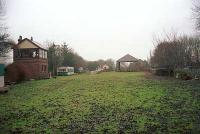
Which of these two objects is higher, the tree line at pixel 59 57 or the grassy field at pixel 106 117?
the tree line at pixel 59 57

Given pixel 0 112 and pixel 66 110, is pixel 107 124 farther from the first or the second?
pixel 0 112

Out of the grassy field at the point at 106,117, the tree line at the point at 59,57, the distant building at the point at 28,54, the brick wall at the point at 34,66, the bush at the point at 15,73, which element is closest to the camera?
the grassy field at the point at 106,117

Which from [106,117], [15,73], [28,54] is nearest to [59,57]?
[28,54]

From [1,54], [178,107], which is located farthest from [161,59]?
[178,107]

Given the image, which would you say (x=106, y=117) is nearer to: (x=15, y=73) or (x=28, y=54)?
(x=15, y=73)

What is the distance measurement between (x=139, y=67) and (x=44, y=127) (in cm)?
6621

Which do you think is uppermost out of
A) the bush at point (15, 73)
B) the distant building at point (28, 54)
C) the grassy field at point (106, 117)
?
the distant building at point (28, 54)

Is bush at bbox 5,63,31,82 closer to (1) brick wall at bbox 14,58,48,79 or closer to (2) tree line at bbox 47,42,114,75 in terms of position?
(1) brick wall at bbox 14,58,48,79

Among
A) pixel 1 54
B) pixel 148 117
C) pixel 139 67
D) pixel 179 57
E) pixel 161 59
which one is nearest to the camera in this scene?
pixel 148 117

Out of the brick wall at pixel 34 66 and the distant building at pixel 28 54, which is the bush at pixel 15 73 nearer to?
the brick wall at pixel 34 66

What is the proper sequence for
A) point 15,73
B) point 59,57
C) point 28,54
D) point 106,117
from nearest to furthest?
point 106,117 < point 15,73 < point 28,54 < point 59,57

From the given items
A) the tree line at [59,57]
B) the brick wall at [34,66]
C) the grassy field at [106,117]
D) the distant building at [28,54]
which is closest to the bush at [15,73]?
the brick wall at [34,66]

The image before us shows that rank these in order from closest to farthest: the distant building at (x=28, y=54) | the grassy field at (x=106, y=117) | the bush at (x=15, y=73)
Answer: the grassy field at (x=106, y=117)
the bush at (x=15, y=73)
the distant building at (x=28, y=54)

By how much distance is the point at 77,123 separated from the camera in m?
10.3
